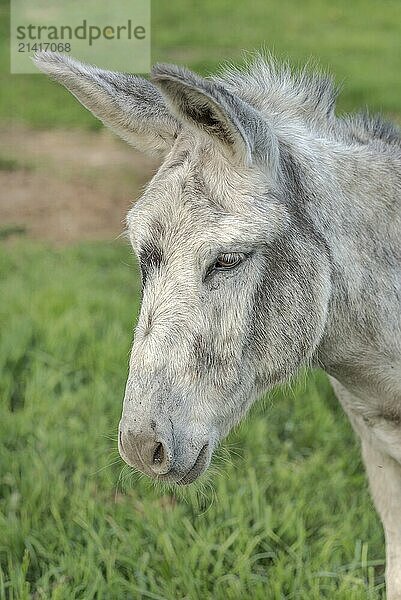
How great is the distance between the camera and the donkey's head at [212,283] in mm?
2428

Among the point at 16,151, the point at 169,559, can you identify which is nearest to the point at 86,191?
the point at 16,151

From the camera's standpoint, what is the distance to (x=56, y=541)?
3869mm

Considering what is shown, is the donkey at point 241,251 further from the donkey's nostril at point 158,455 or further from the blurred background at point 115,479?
the blurred background at point 115,479

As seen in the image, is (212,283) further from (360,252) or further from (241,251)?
(360,252)

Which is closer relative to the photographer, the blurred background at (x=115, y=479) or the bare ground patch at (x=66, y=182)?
the blurred background at (x=115, y=479)

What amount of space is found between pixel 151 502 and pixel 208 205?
6.42 ft

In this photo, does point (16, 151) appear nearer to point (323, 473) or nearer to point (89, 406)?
point (89, 406)

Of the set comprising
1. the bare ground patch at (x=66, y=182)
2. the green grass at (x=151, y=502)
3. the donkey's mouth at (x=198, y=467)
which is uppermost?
the donkey's mouth at (x=198, y=467)

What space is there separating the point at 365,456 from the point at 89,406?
185 cm

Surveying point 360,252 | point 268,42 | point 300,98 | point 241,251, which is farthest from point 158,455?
point 268,42

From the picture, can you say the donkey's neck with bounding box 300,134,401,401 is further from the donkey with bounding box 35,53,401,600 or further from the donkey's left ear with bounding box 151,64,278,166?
the donkey's left ear with bounding box 151,64,278,166

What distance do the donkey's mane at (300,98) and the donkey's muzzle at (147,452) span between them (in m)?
1.04

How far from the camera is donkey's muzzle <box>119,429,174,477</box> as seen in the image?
7.89 feet

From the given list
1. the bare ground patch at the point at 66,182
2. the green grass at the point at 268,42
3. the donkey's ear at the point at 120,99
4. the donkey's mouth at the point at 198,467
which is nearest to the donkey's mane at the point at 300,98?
the donkey's ear at the point at 120,99
